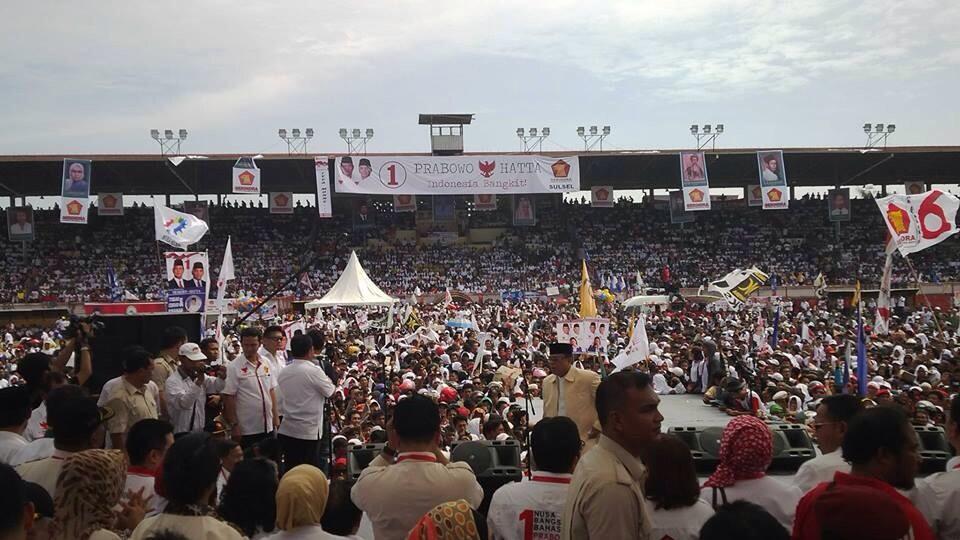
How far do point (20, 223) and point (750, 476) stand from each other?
38023mm

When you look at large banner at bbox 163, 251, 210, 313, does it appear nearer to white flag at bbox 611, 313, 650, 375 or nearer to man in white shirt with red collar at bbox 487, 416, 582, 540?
white flag at bbox 611, 313, 650, 375

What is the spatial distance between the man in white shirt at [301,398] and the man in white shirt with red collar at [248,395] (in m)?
0.23

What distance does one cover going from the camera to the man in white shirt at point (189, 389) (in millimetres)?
5656

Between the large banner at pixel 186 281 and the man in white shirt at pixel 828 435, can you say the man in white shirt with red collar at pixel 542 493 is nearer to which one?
the man in white shirt at pixel 828 435

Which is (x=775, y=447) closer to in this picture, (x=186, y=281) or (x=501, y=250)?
(x=186, y=281)

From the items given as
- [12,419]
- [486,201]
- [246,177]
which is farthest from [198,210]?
[12,419]

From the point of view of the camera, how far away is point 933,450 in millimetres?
4477

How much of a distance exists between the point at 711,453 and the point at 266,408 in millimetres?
3207

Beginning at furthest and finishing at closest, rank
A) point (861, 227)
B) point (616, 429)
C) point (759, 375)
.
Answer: point (861, 227)
point (759, 375)
point (616, 429)

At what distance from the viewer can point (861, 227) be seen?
4047cm

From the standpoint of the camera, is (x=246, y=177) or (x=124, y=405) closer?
(x=124, y=405)

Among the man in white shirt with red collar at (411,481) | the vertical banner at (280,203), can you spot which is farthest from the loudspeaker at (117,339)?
the vertical banner at (280,203)

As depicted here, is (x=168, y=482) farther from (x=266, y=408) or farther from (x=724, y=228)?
(x=724, y=228)

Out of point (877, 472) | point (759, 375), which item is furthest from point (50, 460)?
point (759, 375)
